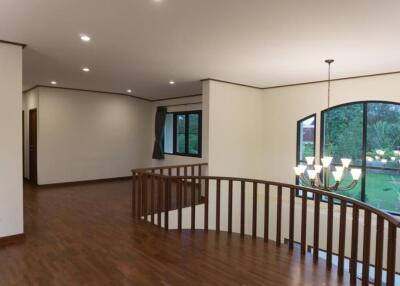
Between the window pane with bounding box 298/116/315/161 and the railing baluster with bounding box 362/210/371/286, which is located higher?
the window pane with bounding box 298/116/315/161

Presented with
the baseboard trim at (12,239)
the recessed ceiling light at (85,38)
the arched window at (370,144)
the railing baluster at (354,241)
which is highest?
the recessed ceiling light at (85,38)

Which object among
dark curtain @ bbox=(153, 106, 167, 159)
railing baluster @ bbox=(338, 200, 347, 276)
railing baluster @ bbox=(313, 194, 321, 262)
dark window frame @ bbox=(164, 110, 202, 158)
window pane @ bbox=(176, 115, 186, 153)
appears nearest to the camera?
railing baluster @ bbox=(338, 200, 347, 276)

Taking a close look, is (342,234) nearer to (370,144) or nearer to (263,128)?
(370,144)

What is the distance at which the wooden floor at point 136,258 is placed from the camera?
2996 mm

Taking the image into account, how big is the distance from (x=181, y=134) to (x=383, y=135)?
5430 mm

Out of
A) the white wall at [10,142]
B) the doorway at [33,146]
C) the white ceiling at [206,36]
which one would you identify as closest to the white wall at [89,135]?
the doorway at [33,146]

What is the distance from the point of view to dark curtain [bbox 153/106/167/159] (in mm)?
9375

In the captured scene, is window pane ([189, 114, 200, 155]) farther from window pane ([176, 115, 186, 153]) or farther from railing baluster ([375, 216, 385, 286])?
railing baluster ([375, 216, 385, 286])

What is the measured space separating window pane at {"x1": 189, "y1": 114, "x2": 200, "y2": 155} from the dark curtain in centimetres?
105

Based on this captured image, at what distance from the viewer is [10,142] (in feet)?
12.9

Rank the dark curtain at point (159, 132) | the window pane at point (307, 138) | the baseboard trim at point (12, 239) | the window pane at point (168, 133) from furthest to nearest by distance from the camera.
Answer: the window pane at point (168, 133), the dark curtain at point (159, 132), the window pane at point (307, 138), the baseboard trim at point (12, 239)

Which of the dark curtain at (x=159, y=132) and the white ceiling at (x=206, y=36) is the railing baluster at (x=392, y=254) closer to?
the white ceiling at (x=206, y=36)

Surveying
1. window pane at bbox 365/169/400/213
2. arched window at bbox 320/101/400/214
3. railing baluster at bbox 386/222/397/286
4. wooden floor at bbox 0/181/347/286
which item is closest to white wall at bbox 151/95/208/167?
arched window at bbox 320/101/400/214

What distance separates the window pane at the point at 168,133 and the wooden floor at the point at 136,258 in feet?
15.2
